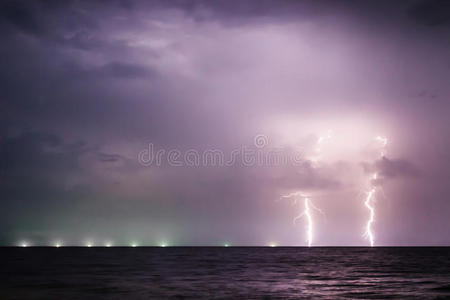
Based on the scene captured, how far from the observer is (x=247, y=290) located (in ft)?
133

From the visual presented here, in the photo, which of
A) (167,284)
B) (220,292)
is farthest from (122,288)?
(220,292)

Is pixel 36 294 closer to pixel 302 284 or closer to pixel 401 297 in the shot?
pixel 302 284

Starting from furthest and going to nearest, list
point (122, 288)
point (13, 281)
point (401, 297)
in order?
point (13, 281) → point (122, 288) → point (401, 297)

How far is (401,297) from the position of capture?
3588cm

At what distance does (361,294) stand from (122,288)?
20.3 m

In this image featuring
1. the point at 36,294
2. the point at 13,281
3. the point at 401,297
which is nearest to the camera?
the point at 401,297

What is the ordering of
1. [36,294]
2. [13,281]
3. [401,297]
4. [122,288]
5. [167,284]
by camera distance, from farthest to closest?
1. [13,281]
2. [167,284]
3. [122,288]
4. [36,294]
5. [401,297]

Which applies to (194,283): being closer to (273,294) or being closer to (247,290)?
(247,290)

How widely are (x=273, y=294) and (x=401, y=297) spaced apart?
9673 millimetres

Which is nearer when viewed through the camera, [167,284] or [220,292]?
[220,292]

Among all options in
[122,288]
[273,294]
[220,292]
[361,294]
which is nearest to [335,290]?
[361,294]

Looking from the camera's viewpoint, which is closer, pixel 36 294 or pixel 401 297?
pixel 401 297

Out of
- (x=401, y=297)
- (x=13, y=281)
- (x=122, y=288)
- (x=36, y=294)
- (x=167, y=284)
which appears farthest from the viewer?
(x=13, y=281)

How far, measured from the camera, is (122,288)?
→ 42062mm
